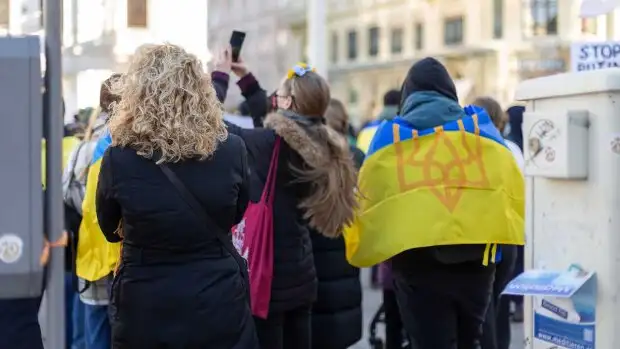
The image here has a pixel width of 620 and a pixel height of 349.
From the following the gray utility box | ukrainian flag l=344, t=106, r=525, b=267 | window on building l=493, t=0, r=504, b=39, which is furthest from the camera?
window on building l=493, t=0, r=504, b=39

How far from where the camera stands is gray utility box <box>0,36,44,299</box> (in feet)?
7.61

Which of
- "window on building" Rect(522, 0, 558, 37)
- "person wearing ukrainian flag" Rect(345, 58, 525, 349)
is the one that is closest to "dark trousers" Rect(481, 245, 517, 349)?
"person wearing ukrainian flag" Rect(345, 58, 525, 349)

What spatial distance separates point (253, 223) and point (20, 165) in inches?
98.9

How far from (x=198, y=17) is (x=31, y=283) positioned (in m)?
30.5

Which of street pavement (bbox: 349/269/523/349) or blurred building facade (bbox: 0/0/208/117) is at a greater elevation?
blurred building facade (bbox: 0/0/208/117)

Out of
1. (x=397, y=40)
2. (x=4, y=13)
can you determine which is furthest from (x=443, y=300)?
(x=397, y=40)

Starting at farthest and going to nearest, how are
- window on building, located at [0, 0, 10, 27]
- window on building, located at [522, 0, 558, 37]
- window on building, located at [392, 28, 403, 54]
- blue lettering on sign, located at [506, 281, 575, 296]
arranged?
window on building, located at [392, 28, 403, 54], window on building, located at [522, 0, 558, 37], blue lettering on sign, located at [506, 281, 575, 296], window on building, located at [0, 0, 10, 27]

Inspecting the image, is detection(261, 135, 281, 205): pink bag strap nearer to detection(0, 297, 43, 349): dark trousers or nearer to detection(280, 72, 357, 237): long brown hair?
detection(280, 72, 357, 237): long brown hair

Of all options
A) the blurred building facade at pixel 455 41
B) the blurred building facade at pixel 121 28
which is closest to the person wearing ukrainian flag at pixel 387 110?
the blurred building facade at pixel 121 28

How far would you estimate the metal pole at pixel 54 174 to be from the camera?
2.39 meters

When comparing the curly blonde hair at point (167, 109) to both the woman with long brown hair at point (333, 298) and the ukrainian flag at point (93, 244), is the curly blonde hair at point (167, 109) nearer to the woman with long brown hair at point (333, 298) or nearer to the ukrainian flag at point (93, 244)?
the ukrainian flag at point (93, 244)

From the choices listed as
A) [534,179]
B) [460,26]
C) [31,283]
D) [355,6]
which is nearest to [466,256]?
[534,179]

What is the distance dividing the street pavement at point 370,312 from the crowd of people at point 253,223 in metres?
2.07

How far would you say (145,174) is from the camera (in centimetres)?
361
